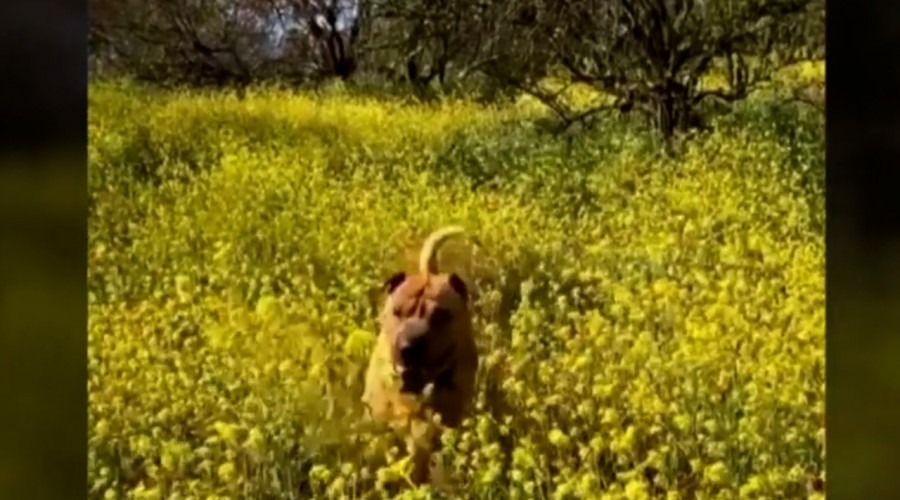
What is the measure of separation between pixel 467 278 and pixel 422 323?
2.4 inches

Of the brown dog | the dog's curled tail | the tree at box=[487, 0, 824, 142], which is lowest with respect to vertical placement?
the brown dog

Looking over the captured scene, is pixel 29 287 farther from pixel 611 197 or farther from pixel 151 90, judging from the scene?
pixel 611 197

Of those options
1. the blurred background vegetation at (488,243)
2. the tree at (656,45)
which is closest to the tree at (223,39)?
the blurred background vegetation at (488,243)

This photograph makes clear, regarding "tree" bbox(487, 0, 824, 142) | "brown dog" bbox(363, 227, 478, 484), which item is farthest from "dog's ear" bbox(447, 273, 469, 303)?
"tree" bbox(487, 0, 824, 142)

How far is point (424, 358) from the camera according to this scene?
1.38 meters

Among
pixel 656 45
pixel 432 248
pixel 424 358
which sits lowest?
pixel 424 358

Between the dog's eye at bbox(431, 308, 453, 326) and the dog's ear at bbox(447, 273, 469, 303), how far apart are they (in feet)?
0.07

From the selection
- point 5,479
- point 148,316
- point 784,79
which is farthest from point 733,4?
point 5,479

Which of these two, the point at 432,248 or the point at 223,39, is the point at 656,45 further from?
the point at 223,39

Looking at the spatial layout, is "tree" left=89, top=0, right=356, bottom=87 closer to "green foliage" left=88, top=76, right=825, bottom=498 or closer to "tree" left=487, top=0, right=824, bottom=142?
"green foliage" left=88, top=76, right=825, bottom=498

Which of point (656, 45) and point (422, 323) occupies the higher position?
point (656, 45)

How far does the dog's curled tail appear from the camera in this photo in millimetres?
1388

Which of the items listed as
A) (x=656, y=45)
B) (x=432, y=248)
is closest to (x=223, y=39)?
(x=432, y=248)

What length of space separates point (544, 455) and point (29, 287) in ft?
1.69
